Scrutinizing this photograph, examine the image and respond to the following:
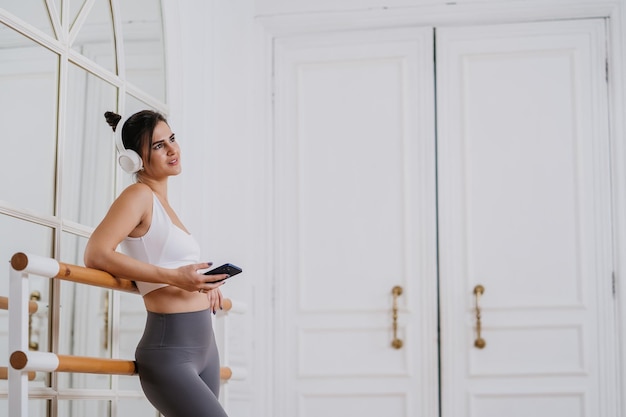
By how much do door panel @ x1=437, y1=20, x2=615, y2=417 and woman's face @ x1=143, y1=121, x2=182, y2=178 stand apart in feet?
6.08

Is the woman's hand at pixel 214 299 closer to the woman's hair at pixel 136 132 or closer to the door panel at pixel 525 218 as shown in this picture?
the woman's hair at pixel 136 132

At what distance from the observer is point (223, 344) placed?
2.74 metres

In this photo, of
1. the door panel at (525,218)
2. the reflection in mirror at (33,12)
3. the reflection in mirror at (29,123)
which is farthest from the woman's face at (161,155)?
the door panel at (525,218)

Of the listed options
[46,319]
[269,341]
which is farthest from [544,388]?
[46,319]

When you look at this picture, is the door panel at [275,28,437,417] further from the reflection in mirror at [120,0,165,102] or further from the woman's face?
the woman's face

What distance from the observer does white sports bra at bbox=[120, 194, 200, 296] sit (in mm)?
2174

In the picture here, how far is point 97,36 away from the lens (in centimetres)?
268

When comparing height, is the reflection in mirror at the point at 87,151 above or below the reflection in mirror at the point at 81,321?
above

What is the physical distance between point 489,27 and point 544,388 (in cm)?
153

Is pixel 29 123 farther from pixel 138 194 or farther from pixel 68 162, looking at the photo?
pixel 138 194

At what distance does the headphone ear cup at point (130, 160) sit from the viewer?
222cm

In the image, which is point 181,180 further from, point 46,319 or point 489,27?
point 489,27

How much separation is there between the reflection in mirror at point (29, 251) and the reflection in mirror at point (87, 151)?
0.14 metres

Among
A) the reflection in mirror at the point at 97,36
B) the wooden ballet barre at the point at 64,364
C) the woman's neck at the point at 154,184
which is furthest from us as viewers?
the reflection in mirror at the point at 97,36
